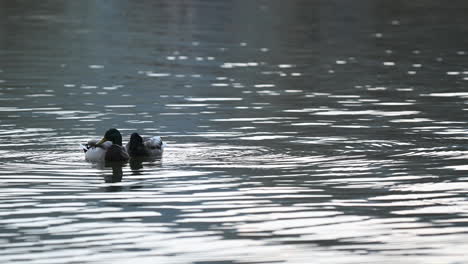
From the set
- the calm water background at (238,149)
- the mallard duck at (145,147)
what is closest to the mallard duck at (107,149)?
the mallard duck at (145,147)

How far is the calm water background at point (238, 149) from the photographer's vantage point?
48.3 feet

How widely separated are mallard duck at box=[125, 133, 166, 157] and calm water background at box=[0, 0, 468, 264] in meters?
0.27

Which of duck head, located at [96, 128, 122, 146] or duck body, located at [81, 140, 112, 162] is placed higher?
duck head, located at [96, 128, 122, 146]

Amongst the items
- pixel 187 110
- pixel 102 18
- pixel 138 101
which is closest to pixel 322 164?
pixel 187 110

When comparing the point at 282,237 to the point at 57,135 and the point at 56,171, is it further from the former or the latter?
the point at 57,135

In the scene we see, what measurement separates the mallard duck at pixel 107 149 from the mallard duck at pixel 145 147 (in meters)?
0.14

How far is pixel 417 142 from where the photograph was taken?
22891mm

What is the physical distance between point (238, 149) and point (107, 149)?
217cm

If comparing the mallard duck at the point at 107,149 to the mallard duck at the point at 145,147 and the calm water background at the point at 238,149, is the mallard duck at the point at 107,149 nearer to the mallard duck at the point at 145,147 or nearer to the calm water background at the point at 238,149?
the mallard duck at the point at 145,147

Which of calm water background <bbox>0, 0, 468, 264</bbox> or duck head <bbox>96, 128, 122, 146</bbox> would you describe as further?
duck head <bbox>96, 128, 122, 146</bbox>

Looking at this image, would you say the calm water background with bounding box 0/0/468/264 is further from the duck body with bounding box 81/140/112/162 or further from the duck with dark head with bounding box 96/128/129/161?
the duck with dark head with bounding box 96/128/129/161

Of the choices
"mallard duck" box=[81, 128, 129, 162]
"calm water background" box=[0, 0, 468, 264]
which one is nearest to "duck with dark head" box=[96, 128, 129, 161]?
"mallard duck" box=[81, 128, 129, 162]

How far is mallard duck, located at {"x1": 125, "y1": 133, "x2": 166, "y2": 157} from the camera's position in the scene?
21.3 m

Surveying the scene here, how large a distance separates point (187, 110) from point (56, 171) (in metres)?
8.19
